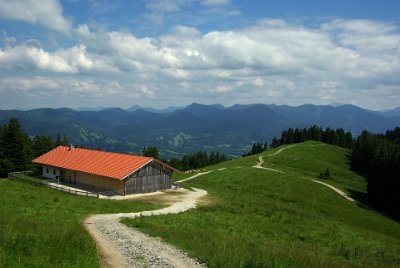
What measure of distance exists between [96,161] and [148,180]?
34.0ft

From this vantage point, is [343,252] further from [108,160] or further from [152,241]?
[108,160]

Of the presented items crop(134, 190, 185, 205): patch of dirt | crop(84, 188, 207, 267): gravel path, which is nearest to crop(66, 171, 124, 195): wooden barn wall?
crop(134, 190, 185, 205): patch of dirt

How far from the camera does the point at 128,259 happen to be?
1711 centimetres

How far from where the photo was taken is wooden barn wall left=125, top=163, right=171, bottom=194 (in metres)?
51.3

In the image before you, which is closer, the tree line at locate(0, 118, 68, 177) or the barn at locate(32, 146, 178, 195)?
the barn at locate(32, 146, 178, 195)

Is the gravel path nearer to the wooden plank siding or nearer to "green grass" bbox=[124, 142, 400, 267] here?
"green grass" bbox=[124, 142, 400, 267]

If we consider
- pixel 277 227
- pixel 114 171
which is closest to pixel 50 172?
pixel 114 171

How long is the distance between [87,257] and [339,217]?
44218 mm

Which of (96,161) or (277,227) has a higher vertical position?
(96,161)

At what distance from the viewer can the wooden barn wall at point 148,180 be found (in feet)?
168

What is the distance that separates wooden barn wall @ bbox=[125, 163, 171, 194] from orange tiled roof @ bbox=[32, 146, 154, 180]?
1.01 meters

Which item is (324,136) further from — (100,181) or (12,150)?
(100,181)

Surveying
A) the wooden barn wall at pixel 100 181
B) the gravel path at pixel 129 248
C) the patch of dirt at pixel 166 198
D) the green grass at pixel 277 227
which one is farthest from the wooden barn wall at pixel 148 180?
the gravel path at pixel 129 248

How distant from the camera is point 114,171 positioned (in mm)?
52562
